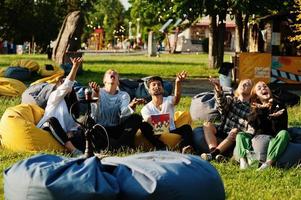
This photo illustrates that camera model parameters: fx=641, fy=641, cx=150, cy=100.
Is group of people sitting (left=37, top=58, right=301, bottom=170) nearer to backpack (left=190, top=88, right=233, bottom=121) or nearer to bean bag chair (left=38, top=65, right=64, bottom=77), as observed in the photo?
backpack (left=190, top=88, right=233, bottom=121)

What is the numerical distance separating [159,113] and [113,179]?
14.0ft

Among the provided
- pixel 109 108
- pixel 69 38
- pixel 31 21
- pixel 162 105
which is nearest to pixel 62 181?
pixel 109 108

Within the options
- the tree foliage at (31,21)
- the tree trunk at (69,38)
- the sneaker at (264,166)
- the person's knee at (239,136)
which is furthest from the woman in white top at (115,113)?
the tree foliage at (31,21)

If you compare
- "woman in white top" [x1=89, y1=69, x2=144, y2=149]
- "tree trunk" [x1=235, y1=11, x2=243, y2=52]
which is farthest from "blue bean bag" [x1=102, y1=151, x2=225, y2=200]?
"tree trunk" [x1=235, y1=11, x2=243, y2=52]

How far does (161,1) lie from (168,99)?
17907 mm

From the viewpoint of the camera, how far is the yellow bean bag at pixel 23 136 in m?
8.87

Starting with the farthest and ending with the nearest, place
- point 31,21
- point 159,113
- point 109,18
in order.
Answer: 1. point 109,18
2. point 31,21
3. point 159,113

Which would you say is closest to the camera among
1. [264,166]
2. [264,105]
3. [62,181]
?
[62,181]

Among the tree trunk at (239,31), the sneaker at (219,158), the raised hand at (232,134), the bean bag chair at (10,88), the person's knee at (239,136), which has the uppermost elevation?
the tree trunk at (239,31)

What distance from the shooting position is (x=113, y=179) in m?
5.19

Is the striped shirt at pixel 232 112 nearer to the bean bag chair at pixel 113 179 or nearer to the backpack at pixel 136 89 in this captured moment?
the bean bag chair at pixel 113 179

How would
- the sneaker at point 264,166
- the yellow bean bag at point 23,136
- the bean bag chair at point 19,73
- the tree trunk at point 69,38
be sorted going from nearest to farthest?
1. the sneaker at point 264,166
2. the yellow bean bag at point 23,136
3. the bean bag chair at point 19,73
4. the tree trunk at point 69,38

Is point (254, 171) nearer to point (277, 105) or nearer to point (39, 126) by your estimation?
point (277, 105)

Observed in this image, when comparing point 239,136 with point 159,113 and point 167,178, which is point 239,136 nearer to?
point 159,113
